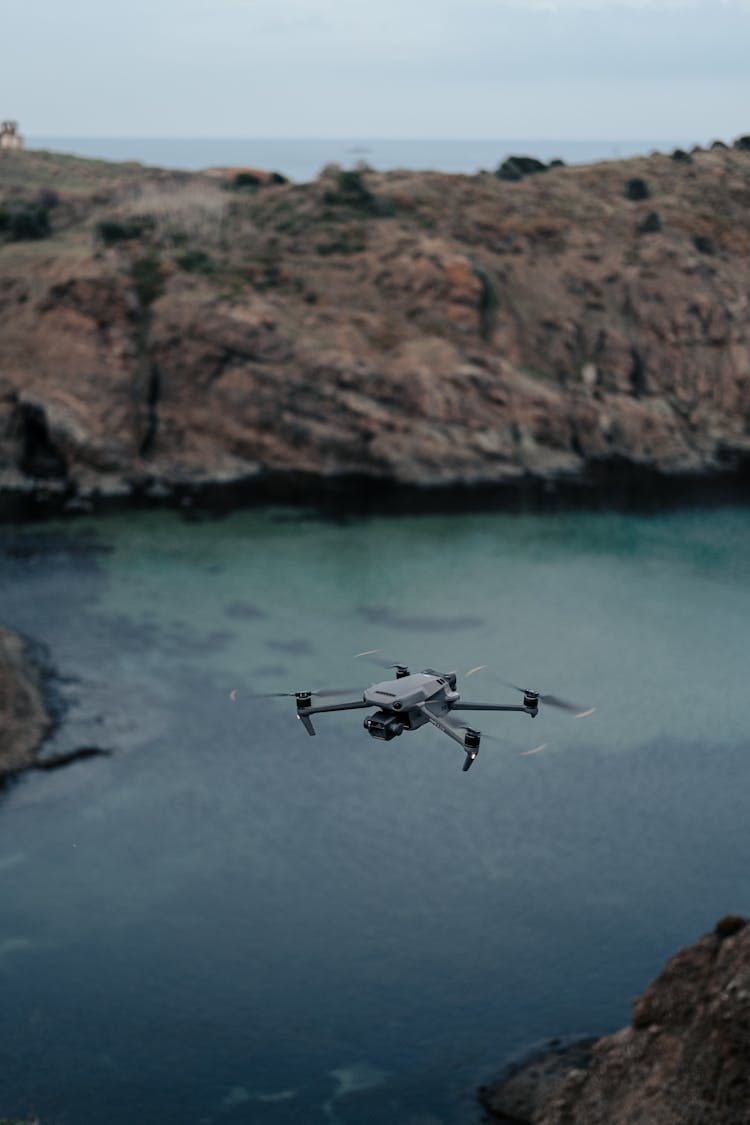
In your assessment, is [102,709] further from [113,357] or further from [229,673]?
[113,357]

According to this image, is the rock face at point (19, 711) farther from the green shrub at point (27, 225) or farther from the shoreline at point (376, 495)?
the green shrub at point (27, 225)

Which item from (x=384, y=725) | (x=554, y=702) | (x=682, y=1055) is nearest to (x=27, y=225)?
(x=384, y=725)

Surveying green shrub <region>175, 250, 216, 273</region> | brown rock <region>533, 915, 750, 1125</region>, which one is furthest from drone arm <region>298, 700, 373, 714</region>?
green shrub <region>175, 250, 216, 273</region>

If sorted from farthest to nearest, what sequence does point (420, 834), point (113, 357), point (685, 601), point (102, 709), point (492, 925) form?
point (113, 357)
point (685, 601)
point (102, 709)
point (420, 834)
point (492, 925)

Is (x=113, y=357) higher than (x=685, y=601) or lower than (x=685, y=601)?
higher

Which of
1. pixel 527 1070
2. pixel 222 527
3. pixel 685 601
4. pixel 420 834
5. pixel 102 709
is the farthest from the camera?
pixel 222 527

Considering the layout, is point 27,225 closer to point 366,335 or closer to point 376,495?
point 366,335

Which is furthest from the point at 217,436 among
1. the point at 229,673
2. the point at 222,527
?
the point at 229,673

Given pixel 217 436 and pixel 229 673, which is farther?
pixel 217 436
